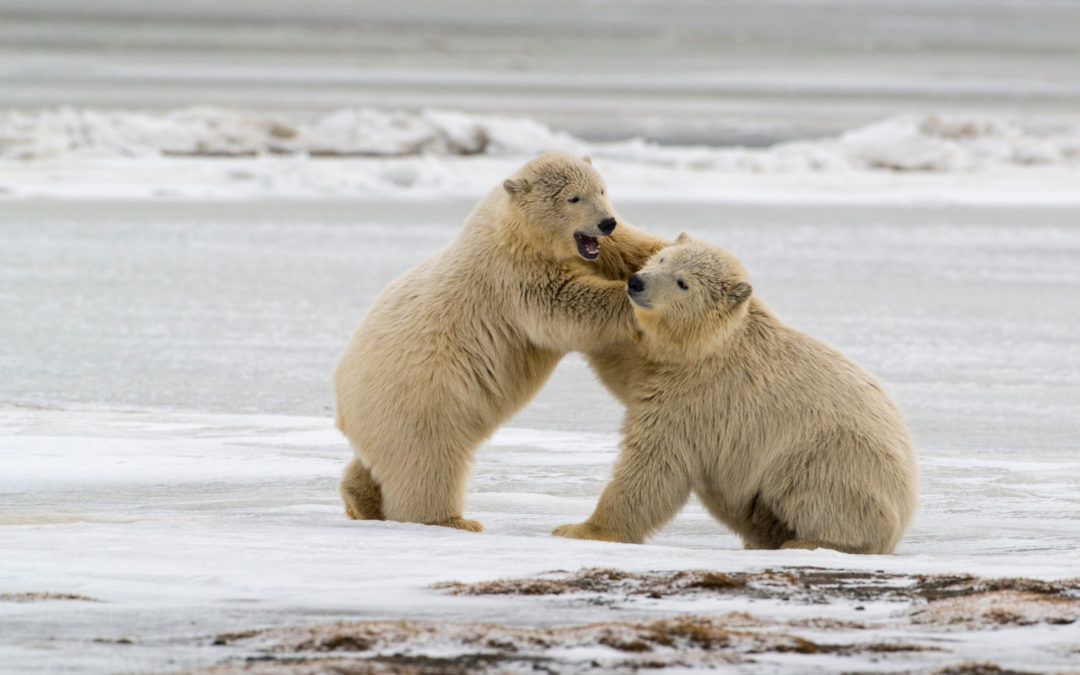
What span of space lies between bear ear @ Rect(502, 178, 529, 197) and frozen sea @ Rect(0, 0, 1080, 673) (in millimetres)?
1092

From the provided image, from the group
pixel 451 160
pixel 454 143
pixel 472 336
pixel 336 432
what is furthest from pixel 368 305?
pixel 454 143

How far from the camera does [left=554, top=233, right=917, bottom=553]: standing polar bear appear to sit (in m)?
4.13

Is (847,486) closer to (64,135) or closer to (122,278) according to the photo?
(122,278)

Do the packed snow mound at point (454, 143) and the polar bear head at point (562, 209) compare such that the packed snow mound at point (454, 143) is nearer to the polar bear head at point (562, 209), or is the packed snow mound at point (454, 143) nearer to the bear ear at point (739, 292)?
the polar bear head at point (562, 209)

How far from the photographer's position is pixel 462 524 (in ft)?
14.1

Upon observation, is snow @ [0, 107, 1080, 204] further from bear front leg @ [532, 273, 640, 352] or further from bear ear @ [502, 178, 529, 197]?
bear front leg @ [532, 273, 640, 352]

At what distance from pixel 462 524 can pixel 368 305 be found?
4.25m

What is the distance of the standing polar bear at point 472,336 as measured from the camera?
14.1 ft

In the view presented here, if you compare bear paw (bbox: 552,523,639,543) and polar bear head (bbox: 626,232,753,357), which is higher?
polar bear head (bbox: 626,232,753,357)

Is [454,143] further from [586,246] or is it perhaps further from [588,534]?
[588,534]

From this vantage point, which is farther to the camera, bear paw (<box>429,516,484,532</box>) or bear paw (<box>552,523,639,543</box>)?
bear paw (<box>429,516,484,532</box>)

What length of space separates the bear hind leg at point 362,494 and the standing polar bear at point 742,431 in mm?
699

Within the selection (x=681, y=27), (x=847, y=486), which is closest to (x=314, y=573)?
(x=847, y=486)

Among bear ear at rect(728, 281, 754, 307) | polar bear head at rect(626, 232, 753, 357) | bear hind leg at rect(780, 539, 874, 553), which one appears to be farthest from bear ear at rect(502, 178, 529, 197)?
bear hind leg at rect(780, 539, 874, 553)
